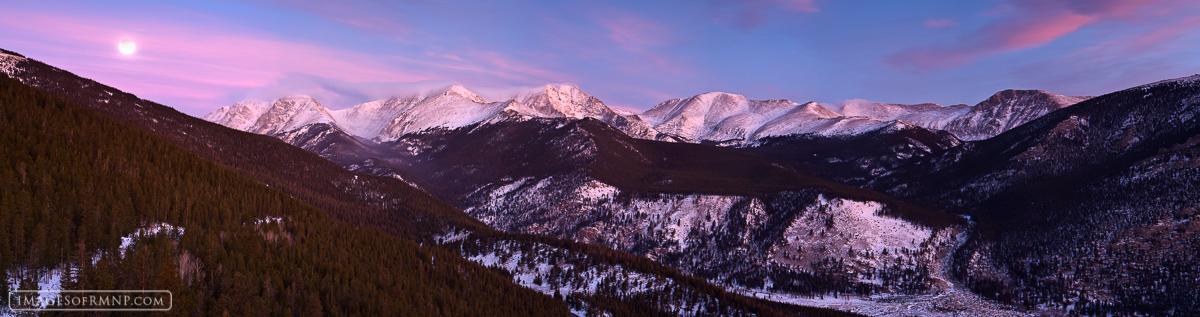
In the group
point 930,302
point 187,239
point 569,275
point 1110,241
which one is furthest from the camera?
point 569,275

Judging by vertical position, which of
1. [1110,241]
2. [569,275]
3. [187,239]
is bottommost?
[569,275]

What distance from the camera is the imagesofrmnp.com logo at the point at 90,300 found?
199 feet

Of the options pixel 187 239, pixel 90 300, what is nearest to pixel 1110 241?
pixel 187 239

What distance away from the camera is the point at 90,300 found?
211ft

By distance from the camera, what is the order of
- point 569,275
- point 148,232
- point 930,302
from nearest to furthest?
1. point 148,232
2. point 930,302
3. point 569,275

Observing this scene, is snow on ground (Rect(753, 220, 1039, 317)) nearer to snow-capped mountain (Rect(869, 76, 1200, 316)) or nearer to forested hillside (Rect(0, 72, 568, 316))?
snow-capped mountain (Rect(869, 76, 1200, 316))

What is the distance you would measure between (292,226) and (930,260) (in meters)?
169

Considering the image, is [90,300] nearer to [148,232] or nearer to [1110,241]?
[148,232]

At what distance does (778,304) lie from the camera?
143 m

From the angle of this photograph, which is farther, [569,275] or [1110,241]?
[569,275]

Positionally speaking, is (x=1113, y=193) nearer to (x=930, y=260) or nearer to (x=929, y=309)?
(x=930, y=260)

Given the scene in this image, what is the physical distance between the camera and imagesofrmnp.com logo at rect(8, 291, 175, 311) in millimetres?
60531

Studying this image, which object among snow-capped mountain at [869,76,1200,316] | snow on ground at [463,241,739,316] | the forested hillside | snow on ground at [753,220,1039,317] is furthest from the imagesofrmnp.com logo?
snow-capped mountain at [869,76,1200,316]

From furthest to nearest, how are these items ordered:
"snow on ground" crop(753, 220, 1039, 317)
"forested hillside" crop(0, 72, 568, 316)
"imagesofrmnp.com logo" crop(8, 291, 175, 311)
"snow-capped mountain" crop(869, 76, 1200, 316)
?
"snow on ground" crop(753, 220, 1039, 317) → "snow-capped mountain" crop(869, 76, 1200, 316) → "forested hillside" crop(0, 72, 568, 316) → "imagesofrmnp.com logo" crop(8, 291, 175, 311)
